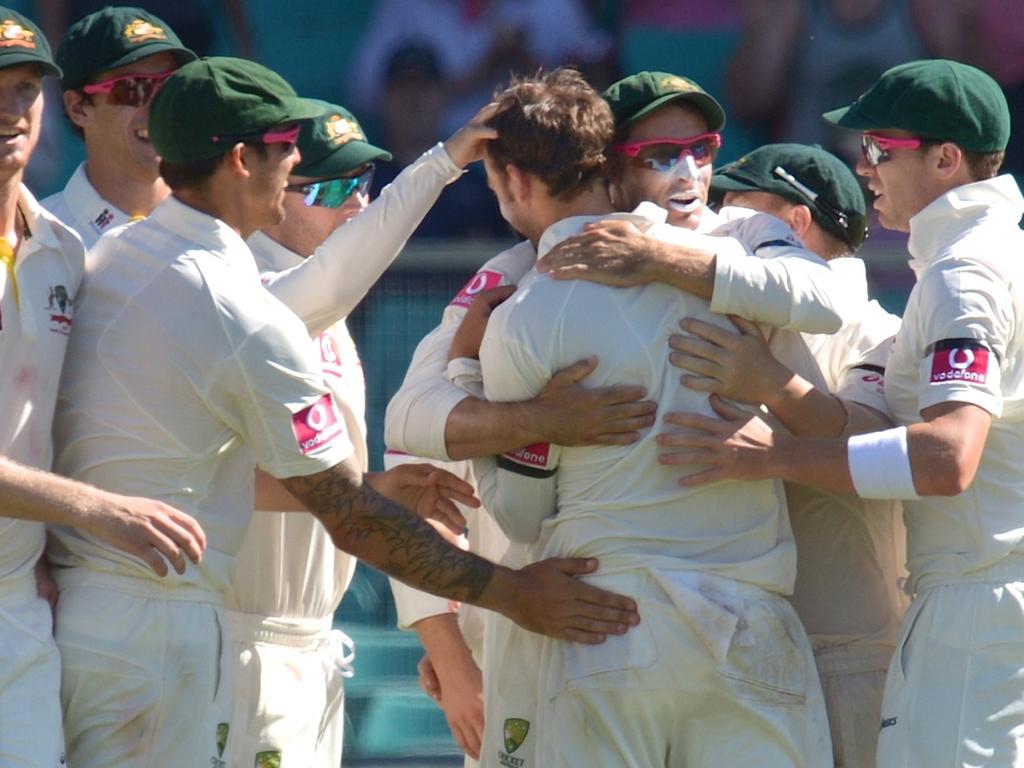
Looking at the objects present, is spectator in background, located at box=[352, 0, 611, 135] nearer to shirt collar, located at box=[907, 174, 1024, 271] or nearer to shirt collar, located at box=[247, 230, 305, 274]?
shirt collar, located at box=[247, 230, 305, 274]

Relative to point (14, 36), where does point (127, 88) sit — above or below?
above

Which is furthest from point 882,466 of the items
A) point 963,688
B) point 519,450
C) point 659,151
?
point 659,151

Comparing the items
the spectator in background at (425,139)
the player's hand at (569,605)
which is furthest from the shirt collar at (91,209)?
the spectator in background at (425,139)

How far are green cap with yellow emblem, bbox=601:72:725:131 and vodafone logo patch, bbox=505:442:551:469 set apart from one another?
736 mm

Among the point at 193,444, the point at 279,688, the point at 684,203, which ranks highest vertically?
the point at 684,203

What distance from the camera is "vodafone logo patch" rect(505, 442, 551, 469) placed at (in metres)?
3.71

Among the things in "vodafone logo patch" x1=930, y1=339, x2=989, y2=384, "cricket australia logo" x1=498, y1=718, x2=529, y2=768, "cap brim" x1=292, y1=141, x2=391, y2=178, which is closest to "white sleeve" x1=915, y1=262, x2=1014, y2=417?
"vodafone logo patch" x1=930, y1=339, x2=989, y2=384

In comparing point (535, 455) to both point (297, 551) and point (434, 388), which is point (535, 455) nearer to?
point (434, 388)

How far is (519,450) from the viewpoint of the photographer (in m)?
3.74

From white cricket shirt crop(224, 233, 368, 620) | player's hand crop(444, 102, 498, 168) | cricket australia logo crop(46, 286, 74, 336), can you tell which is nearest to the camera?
cricket australia logo crop(46, 286, 74, 336)

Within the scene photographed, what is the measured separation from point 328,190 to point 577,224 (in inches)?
45.1

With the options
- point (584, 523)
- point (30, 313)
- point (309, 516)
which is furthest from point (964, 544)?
point (30, 313)

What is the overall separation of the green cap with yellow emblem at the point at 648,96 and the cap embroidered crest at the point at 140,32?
1.47 metres

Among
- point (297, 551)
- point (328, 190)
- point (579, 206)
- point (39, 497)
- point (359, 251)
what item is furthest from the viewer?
point (328, 190)
